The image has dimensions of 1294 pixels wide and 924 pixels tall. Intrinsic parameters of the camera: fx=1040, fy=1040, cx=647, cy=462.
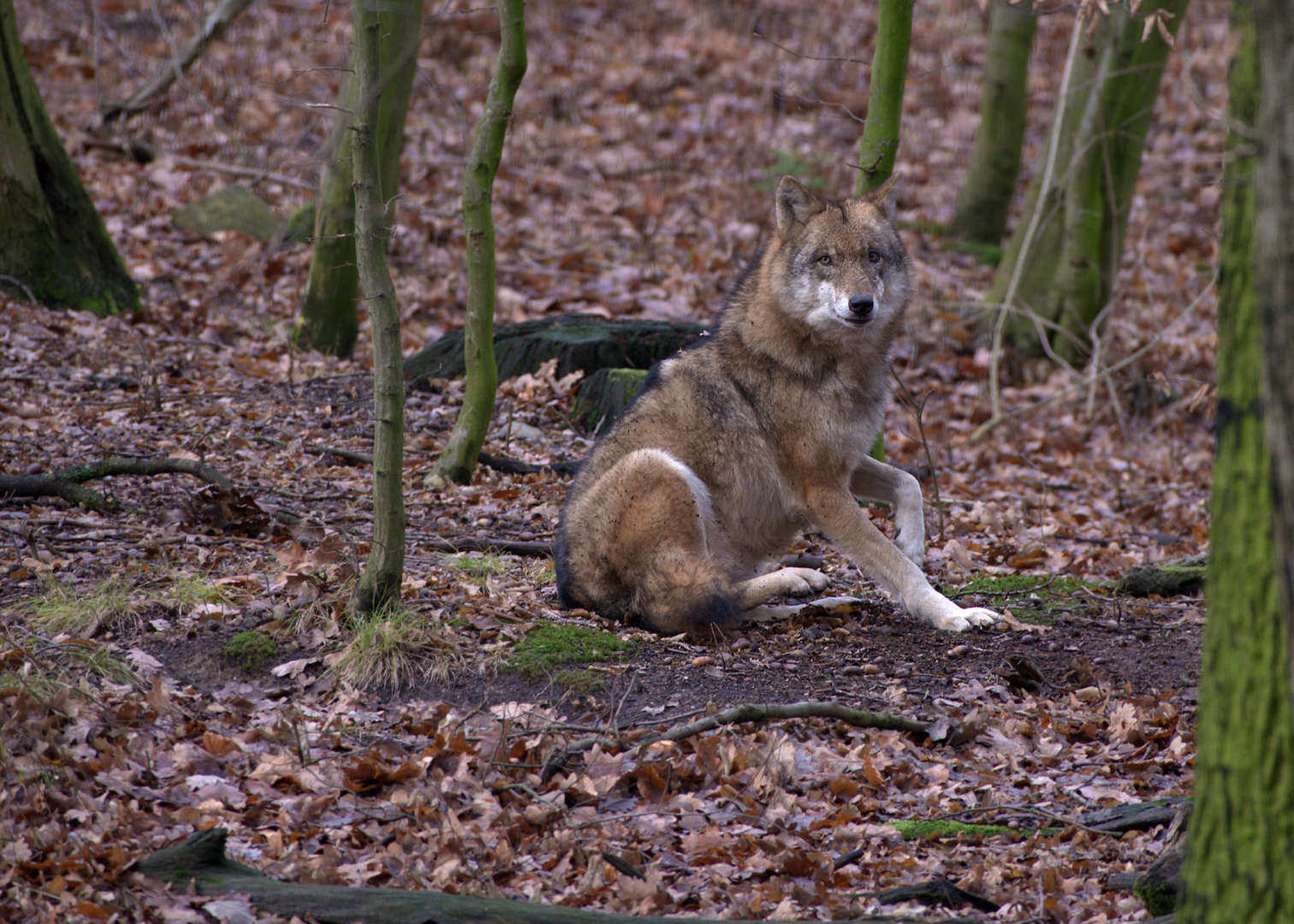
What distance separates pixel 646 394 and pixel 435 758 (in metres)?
2.98

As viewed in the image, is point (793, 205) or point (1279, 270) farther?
point (793, 205)

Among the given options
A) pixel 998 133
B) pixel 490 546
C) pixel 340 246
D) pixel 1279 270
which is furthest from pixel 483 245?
pixel 998 133

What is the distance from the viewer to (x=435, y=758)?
13.5 feet

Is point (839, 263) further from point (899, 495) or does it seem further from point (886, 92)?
point (886, 92)

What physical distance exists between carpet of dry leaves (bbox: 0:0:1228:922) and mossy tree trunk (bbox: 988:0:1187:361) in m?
0.60

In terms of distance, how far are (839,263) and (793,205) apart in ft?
1.63

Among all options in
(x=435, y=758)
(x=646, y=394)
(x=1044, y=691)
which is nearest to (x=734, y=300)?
(x=646, y=394)

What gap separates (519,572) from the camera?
6.58 meters

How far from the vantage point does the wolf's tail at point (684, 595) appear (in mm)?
5695

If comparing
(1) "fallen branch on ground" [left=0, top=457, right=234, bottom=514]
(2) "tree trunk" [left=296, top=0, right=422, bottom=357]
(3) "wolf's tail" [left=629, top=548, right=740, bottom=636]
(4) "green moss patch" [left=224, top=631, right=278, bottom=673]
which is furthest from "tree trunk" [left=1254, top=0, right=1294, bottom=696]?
(2) "tree trunk" [left=296, top=0, right=422, bottom=357]

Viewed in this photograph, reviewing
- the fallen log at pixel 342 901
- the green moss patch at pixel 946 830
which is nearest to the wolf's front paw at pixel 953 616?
the green moss patch at pixel 946 830

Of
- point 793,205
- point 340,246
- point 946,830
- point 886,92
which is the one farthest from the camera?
point 340,246

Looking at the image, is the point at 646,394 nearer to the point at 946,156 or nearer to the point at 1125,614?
the point at 1125,614

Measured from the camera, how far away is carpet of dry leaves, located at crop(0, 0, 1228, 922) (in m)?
3.61
